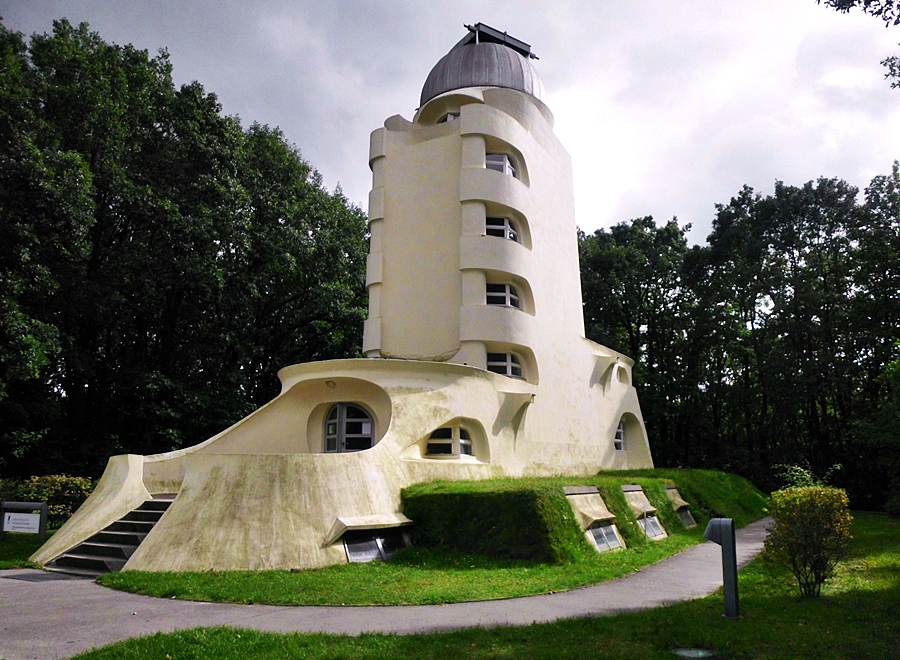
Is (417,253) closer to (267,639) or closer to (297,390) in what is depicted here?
(297,390)

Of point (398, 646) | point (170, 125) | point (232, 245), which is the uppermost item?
point (170, 125)

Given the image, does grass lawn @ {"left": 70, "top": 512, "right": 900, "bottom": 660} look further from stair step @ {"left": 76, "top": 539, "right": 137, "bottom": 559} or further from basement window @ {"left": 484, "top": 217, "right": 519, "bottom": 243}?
basement window @ {"left": 484, "top": 217, "right": 519, "bottom": 243}

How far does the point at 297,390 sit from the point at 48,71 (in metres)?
16.5

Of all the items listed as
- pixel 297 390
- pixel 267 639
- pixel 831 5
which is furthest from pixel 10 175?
pixel 831 5

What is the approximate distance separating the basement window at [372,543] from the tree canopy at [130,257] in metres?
13.1

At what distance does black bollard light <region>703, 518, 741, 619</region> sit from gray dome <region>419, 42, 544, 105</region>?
21552 millimetres

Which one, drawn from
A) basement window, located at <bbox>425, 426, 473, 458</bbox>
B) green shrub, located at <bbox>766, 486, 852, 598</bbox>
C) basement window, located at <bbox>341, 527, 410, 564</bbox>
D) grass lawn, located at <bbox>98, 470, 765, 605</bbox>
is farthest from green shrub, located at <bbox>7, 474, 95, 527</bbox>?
green shrub, located at <bbox>766, 486, 852, 598</bbox>

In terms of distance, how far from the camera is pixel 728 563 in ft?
27.7

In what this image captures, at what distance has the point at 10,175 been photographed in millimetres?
21688

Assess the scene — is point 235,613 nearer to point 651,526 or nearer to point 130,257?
point 651,526

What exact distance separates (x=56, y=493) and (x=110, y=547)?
8599 mm

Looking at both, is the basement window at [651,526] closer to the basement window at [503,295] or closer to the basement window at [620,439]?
the basement window at [503,295]

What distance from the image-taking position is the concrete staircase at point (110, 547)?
41.3 feet

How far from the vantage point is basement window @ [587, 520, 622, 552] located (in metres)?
14.4
